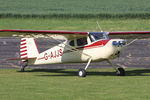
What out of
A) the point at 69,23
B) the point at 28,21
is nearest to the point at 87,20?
the point at 69,23

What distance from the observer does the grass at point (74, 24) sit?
50.7m

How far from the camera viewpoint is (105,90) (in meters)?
14.3

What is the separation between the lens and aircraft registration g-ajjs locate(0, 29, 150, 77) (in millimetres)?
18969

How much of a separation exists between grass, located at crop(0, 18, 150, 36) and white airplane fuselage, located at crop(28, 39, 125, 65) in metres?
28.2

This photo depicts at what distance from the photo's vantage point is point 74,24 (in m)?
53.9

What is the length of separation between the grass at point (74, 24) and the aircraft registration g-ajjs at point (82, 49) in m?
27.8

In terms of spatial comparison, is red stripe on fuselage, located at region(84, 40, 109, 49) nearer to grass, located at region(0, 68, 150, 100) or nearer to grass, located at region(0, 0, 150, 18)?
grass, located at region(0, 68, 150, 100)

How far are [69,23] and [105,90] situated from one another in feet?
133

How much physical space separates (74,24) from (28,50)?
31.9 meters

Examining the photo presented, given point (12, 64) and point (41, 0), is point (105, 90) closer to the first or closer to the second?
point (12, 64)

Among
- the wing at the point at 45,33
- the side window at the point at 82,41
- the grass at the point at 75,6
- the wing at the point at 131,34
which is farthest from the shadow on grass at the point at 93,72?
the grass at the point at 75,6

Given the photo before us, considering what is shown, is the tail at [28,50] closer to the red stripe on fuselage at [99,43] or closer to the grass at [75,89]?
the red stripe on fuselage at [99,43]

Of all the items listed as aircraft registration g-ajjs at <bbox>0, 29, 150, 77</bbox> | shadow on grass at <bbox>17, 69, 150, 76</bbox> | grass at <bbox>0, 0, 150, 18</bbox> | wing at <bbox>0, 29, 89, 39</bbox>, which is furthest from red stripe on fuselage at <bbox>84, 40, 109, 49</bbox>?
grass at <bbox>0, 0, 150, 18</bbox>

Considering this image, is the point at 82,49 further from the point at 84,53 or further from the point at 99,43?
the point at 99,43
